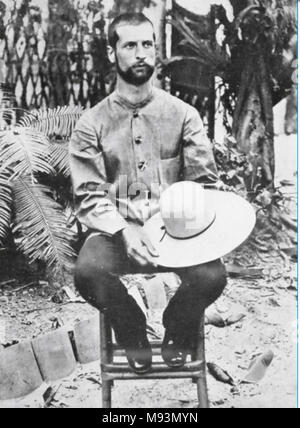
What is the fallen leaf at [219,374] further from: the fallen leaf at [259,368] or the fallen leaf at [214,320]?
Answer: the fallen leaf at [214,320]

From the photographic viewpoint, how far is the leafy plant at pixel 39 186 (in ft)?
8.23

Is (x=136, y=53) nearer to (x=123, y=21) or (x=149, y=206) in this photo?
(x=123, y=21)

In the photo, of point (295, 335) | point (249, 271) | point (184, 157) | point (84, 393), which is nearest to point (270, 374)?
point (295, 335)

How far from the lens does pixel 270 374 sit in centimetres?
237

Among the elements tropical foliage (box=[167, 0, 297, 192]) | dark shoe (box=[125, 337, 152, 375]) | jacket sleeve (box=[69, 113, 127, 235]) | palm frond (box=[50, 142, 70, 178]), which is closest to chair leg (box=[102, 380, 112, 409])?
dark shoe (box=[125, 337, 152, 375])

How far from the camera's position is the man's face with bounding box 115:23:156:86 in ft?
7.22

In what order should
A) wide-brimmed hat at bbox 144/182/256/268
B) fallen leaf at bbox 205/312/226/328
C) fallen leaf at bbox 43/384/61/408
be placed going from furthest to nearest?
fallen leaf at bbox 205/312/226/328 < fallen leaf at bbox 43/384/61/408 < wide-brimmed hat at bbox 144/182/256/268

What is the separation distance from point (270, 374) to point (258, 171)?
85cm

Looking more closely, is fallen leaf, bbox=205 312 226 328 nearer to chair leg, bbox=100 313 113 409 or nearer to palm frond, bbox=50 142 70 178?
chair leg, bbox=100 313 113 409

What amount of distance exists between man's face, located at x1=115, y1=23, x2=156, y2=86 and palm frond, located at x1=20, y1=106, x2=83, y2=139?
330 mm

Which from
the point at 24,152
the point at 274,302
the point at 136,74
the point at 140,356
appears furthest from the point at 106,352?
the point at 136,74

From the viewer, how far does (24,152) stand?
98.7 inches

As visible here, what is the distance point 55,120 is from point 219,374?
49.4 inches

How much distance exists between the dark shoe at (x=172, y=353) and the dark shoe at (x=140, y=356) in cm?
6
